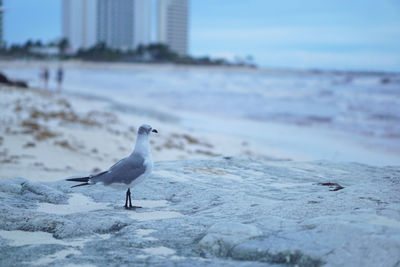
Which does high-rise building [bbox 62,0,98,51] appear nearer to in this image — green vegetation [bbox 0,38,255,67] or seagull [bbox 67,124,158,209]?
green vegetation [bbox 0,38,255,67]

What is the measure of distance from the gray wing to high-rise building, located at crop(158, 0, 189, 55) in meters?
155

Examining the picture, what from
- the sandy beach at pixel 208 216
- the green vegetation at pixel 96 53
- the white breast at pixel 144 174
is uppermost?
the green vegetation at pixel 96 53

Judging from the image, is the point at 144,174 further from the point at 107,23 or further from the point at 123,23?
the point at 123,23

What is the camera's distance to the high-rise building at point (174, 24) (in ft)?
511

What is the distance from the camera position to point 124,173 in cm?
315

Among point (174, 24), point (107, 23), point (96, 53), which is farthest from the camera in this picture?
point (174, 24)

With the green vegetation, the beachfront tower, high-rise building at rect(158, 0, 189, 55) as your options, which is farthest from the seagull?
high-rise building at rect(158, 0, 189, 55)

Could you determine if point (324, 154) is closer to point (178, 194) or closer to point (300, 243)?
point (178, 194)

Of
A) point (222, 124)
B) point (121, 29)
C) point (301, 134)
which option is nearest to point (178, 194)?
point (301, 134)

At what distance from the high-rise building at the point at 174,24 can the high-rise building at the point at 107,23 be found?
1081 centimetres

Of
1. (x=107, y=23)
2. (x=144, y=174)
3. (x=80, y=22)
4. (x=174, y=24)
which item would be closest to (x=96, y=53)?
(x=80, y=22)

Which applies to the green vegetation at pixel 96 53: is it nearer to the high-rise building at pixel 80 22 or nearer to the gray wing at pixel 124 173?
the high-rise building at pixel 80 22

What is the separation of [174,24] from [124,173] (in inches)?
6460

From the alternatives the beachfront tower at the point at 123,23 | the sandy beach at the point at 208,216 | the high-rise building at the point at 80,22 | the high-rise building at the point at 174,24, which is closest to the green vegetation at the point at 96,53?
the high-rise building at the point at 80,22
